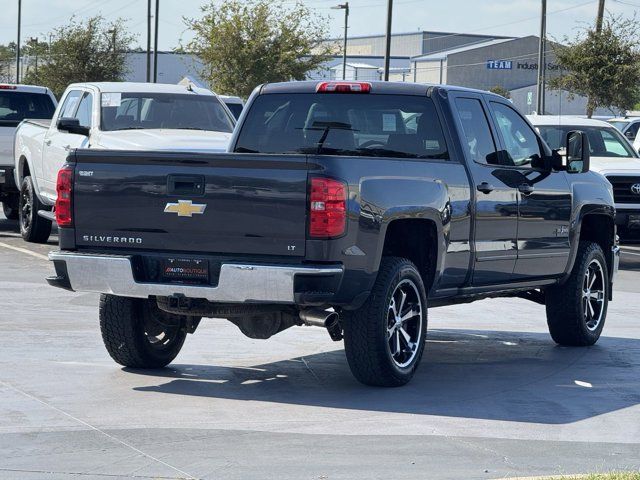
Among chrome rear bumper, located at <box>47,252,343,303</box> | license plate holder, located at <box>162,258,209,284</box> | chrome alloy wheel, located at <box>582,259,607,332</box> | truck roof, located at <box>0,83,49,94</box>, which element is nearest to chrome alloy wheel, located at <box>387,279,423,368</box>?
chrome rear bumper, located at <box>47,252,343,303</box>

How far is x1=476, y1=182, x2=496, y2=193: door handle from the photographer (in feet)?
31.7

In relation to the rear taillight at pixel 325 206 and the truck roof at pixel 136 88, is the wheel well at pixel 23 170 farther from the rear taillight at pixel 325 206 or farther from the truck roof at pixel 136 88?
the rear taillight at pixel 325 206

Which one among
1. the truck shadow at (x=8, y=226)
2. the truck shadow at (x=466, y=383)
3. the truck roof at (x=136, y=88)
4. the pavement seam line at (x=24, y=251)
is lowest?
the truck shadow at (x=466, y=383)

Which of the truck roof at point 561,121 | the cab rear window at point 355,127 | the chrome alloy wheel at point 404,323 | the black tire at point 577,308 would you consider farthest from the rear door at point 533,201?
the truck roof at point 561,121

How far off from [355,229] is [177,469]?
217cm

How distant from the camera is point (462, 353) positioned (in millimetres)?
10625

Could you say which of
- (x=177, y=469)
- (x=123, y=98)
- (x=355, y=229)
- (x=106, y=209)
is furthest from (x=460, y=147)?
(x=123, y=98)

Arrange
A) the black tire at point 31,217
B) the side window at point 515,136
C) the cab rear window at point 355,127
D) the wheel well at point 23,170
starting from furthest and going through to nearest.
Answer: the wheel well at point 23,170 → the black tire at point 31,217 → the side window at point 515,136 → the cab rear window at point 355,127

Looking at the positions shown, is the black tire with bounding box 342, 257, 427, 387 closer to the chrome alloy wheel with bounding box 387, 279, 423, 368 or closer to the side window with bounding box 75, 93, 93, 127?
the chrome alloy wheel with bounding box 387, 279, 423, 368

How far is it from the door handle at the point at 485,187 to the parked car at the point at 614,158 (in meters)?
9.05

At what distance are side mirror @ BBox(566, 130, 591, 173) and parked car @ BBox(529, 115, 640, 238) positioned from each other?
766cm

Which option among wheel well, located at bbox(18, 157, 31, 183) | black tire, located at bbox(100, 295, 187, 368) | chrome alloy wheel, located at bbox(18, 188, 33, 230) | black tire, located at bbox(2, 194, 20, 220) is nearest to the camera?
black tire, located at bbox(100, 295, 187, 368)

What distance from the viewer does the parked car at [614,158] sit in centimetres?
1852

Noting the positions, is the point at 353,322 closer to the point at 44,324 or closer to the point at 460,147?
the point at 460,147
